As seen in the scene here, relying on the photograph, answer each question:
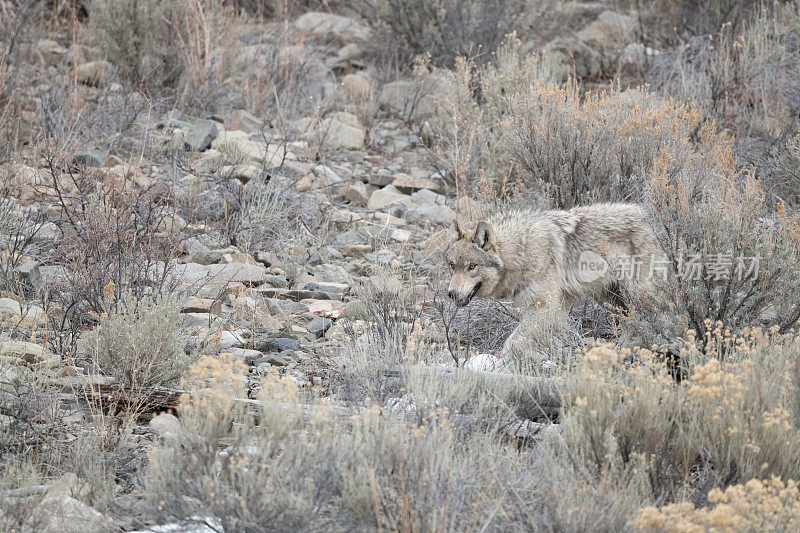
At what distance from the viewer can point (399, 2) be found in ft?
41.7

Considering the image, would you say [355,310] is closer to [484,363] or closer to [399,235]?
[484,363]

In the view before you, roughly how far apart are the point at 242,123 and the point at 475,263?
546 centimetres

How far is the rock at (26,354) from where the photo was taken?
4620mm

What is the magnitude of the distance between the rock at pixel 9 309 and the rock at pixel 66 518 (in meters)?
2.26

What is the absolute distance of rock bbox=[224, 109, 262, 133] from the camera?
1043 cm

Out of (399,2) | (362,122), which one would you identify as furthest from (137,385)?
(399,2)

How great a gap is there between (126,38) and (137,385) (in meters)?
8.38

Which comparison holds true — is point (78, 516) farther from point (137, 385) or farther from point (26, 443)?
point (137, 385)

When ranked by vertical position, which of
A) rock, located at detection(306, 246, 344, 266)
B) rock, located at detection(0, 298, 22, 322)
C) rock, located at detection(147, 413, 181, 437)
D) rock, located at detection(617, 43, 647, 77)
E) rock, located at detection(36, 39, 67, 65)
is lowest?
rock, located at detection(147, 413, 181, 437)

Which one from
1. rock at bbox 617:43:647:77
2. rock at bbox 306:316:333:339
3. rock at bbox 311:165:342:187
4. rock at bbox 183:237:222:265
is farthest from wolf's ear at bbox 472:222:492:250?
rock at bbox 617:43:647:77

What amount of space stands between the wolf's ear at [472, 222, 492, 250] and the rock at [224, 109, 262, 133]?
17.1 ft

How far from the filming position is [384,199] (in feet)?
29.4

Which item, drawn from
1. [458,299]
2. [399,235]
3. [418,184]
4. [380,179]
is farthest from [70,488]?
[380,179]

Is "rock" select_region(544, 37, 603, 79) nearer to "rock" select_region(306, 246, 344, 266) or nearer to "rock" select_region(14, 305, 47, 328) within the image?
"rock" select_region(306, 246, 344, 266)
